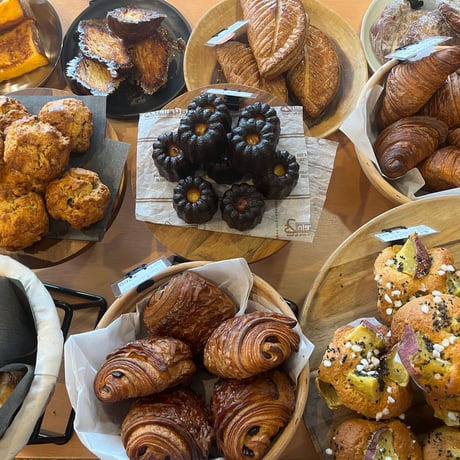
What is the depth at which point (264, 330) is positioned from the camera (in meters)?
0.88

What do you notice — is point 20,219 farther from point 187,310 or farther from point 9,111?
point 187,310

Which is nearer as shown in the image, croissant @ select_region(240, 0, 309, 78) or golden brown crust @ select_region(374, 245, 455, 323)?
golden brown crust @ select_region(374, 245, 455, 323)

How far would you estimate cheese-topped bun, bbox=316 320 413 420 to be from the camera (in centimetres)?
89

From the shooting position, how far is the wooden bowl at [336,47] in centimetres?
145

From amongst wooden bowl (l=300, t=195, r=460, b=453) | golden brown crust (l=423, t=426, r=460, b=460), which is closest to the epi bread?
wooden bowl (l=300, t=195, r=460, b=453)

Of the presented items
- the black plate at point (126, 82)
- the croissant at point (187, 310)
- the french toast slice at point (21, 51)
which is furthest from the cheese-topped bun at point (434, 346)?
the french toast slice at point (21, 51)

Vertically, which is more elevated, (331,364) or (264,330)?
(264,330)

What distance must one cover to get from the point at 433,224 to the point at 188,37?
104 cm

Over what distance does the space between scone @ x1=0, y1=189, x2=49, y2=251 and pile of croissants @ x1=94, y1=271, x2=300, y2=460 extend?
44 cm

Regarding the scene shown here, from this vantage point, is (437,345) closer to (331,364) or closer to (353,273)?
(331,364)

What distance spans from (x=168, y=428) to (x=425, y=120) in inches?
41.0

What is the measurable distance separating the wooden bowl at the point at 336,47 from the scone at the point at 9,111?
499 millimetres

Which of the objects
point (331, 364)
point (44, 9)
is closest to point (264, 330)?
point (331, 364)

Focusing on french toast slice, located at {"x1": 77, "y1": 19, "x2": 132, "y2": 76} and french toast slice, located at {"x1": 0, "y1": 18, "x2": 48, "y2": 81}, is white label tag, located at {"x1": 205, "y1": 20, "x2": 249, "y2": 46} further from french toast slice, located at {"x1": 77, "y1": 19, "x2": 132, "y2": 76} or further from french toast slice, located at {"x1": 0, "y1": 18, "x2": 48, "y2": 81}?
french toast slice, located at {"x1": 0, "y1": 18, "x2": 48, "y2": 81}
